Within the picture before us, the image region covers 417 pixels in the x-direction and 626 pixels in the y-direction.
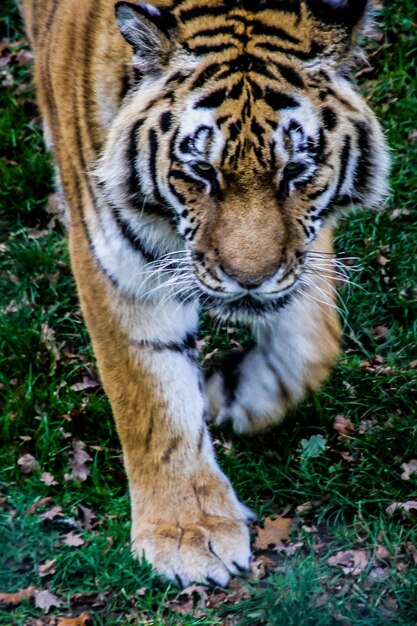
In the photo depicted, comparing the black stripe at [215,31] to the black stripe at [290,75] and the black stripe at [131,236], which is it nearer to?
the black stripe at [290,75]

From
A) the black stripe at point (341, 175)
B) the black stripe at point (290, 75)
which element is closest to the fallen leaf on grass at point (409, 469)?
the black stripe at point (341, 175)

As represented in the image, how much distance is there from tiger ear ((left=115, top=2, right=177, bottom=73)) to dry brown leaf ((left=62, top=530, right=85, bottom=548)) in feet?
5.50

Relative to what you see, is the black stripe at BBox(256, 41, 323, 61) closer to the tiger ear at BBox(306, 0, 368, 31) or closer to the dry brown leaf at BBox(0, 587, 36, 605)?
the tiger ear at BBox(306, 0, 368, 31)

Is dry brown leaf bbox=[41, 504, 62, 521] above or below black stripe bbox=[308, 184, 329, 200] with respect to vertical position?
below

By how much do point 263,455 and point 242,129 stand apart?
1519 mm

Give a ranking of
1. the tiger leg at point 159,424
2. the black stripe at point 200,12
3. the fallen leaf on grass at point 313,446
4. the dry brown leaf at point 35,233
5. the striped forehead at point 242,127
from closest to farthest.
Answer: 1. the striped forehead at point 242,127
2. the black stripe at point 200,12
3. the tiger leg at point 159,424
4. the fallen leaf on grass at point 313,446
5. the dry brown leaf at point 35,233

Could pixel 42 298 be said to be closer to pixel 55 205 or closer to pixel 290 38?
pixel 55 205

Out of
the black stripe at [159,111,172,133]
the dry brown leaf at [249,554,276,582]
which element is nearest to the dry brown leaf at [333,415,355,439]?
the dry brown leaf at [249,554,276,582]

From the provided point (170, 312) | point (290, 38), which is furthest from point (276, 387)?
point (290, 38)

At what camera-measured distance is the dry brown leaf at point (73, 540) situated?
4.01 metres

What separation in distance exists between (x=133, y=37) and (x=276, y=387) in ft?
4.78

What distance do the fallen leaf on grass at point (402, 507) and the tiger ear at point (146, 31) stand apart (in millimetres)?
1749

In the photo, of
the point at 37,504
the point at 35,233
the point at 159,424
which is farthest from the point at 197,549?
the point at 35,233

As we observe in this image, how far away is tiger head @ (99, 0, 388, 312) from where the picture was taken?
334 cm
